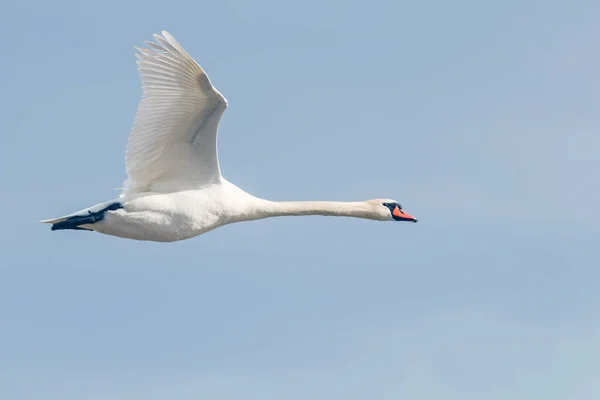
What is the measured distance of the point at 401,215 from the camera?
83.5 feet

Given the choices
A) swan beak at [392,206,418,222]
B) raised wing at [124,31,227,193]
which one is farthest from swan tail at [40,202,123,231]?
swan beak at [392,206,418,222]

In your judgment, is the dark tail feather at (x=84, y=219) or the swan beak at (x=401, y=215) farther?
the swan beak at (x=401, y=215)

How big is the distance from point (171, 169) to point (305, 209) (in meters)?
2.72

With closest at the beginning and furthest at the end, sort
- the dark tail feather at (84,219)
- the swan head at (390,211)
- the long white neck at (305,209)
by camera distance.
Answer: the dark tail feather at (84,219) → the long white neck at (305,209) → the swan head at (390,211)

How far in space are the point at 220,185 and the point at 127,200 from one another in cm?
158

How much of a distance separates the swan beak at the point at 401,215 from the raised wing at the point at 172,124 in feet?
13.0

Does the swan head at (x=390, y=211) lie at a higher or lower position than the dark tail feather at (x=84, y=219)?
higher

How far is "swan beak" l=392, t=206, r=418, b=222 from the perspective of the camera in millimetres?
25438

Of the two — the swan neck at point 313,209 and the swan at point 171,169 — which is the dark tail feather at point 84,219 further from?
the swan neck at point 313,209

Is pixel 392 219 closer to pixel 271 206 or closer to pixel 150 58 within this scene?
pixel 271 206

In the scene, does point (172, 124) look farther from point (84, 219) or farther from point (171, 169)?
point (84, 219)

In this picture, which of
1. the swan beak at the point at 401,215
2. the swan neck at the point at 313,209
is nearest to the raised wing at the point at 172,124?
the swan neck at the point at 313,209

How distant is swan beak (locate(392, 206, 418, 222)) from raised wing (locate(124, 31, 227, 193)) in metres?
3.96

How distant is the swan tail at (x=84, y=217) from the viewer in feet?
74.1
